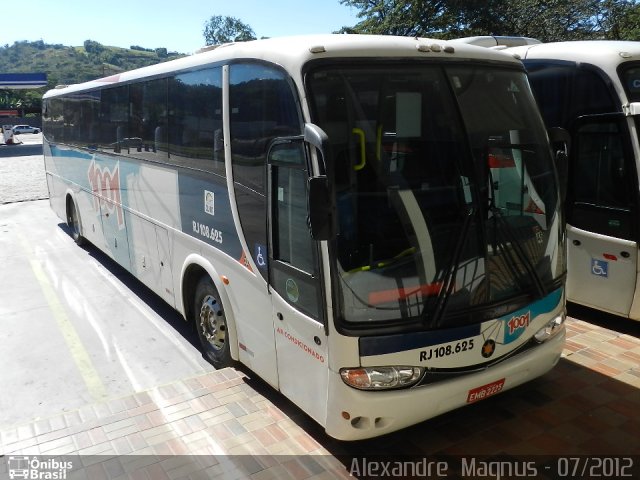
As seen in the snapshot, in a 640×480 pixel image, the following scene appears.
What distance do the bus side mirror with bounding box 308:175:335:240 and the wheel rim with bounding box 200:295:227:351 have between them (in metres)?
2.33

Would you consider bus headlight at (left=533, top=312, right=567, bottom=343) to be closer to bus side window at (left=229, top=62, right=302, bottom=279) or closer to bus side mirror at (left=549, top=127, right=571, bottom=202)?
bus side mirror at (left=549, top=127, right=571, bottom=202)

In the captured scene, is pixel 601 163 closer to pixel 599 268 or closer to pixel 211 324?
pixel 599 268

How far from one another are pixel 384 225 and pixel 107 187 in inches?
248

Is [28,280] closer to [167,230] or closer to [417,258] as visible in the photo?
[167,230]

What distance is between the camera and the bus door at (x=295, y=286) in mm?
3574

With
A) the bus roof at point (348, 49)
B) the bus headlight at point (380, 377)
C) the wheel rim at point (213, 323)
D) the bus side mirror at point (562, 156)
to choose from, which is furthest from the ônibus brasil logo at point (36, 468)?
the bus side mirror at point (562, 156)

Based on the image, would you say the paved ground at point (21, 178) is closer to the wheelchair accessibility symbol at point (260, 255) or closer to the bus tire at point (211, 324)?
the bus tire at point (211, 324)

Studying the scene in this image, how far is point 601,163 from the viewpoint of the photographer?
5.82 m

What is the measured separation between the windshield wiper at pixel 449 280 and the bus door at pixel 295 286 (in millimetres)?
728

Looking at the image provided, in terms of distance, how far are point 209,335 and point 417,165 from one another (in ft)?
9.83

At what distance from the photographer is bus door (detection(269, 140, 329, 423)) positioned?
3574 millimetres

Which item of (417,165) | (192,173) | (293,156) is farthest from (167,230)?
(417,165)

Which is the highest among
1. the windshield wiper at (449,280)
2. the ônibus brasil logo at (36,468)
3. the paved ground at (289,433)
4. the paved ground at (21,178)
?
the windshield wiper at (449,280)

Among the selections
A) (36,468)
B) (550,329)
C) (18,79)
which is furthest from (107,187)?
(18,79)
